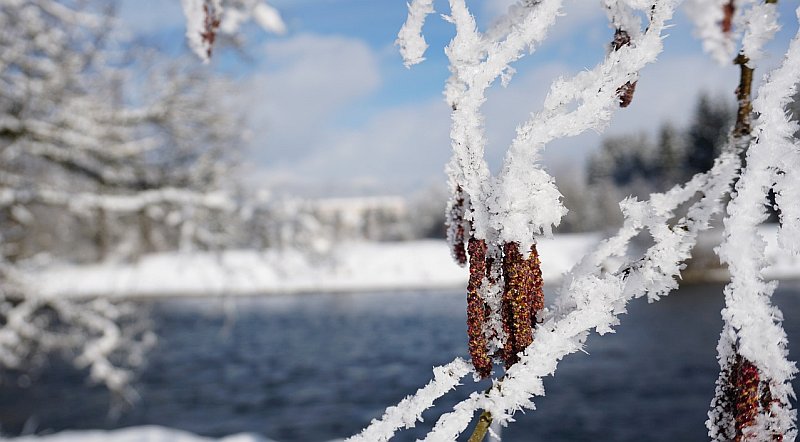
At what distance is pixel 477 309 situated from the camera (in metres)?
0.81

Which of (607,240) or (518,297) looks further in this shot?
(607,240)

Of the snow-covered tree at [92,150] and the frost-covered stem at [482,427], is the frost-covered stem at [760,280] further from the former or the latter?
the snow-covered tree at [92,150]

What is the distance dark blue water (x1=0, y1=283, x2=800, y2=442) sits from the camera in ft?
35.7

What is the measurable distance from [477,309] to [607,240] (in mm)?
235

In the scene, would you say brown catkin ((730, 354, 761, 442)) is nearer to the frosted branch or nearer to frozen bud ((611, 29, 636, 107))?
frozen bud ((611, 29, 636, 107))

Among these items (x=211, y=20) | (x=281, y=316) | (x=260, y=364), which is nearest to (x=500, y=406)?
(x=211, y=20)

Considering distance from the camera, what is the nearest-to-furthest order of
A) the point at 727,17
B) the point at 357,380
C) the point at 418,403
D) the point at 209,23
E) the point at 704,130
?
the point at 727,17, the point at 418,403, the point at 209,23, the point at 357,380, the point at 704,130

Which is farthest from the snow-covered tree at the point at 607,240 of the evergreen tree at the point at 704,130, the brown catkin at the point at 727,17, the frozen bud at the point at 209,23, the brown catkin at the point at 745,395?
the evergreen tree at the point at 704,130

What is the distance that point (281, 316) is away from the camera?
24281mm

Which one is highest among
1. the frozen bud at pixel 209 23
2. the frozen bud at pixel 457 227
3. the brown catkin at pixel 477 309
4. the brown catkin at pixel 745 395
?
the frozen bud at pixel 209 23

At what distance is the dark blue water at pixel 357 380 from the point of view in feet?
35.7

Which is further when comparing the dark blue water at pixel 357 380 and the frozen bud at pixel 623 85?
the dark blue water at pixel 357 380

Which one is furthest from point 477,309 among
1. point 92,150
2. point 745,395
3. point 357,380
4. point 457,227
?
point 357,380

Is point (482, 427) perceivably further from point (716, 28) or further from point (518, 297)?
point (716, 28)
